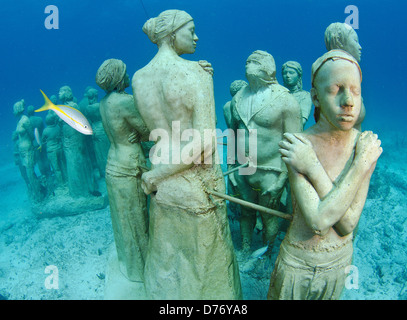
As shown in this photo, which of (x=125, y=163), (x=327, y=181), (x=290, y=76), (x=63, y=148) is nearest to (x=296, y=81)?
(x=290, y=76)

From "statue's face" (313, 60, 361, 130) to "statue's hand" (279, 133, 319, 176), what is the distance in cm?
19

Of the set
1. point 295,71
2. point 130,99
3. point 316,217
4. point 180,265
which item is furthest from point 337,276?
point 295,71

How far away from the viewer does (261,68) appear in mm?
2979

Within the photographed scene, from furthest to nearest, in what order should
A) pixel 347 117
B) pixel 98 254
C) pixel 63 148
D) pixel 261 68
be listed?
pixel 63 148 < pixel 98 254 < pixel 261 68 < pixel 347 117

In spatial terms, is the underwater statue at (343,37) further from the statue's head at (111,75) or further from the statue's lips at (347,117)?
the statue's head at (111,75)

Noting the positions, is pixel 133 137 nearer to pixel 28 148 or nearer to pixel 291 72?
pixel 291 72

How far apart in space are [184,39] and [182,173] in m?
0.97

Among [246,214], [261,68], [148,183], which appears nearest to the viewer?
[148,183]

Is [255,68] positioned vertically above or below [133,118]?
above

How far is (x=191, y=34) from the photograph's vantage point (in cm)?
234

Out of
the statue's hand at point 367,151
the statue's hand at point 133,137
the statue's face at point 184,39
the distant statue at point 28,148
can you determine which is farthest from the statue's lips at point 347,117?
the distant statue at point 28,148

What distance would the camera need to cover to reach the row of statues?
6133 millimetres

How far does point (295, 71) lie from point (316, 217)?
9.56ft

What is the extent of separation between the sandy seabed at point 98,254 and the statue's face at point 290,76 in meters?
2.06
